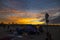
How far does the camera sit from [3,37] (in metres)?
9.21

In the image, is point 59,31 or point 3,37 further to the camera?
point 59,31

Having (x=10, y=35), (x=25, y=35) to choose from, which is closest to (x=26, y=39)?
(x=25, y=35)

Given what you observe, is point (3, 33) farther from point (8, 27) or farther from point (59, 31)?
point (59, 31)

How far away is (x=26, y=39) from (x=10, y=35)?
111 centimetres

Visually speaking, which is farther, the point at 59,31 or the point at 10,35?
the point at 59,31

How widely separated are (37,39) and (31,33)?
0.91 meters

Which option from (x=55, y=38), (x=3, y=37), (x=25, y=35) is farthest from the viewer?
(x=55, y=38)

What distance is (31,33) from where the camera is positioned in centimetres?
992

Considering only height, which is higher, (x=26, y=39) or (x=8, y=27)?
(x=8, y=27)

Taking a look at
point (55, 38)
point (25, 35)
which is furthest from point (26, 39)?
point (55, 38)

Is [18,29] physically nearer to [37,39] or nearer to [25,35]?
[25,35]

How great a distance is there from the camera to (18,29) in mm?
9719

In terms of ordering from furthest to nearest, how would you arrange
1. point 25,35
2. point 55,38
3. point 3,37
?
point 55,38 → point 25,35 → point 3,37

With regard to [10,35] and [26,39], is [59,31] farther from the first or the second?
[10,35]
